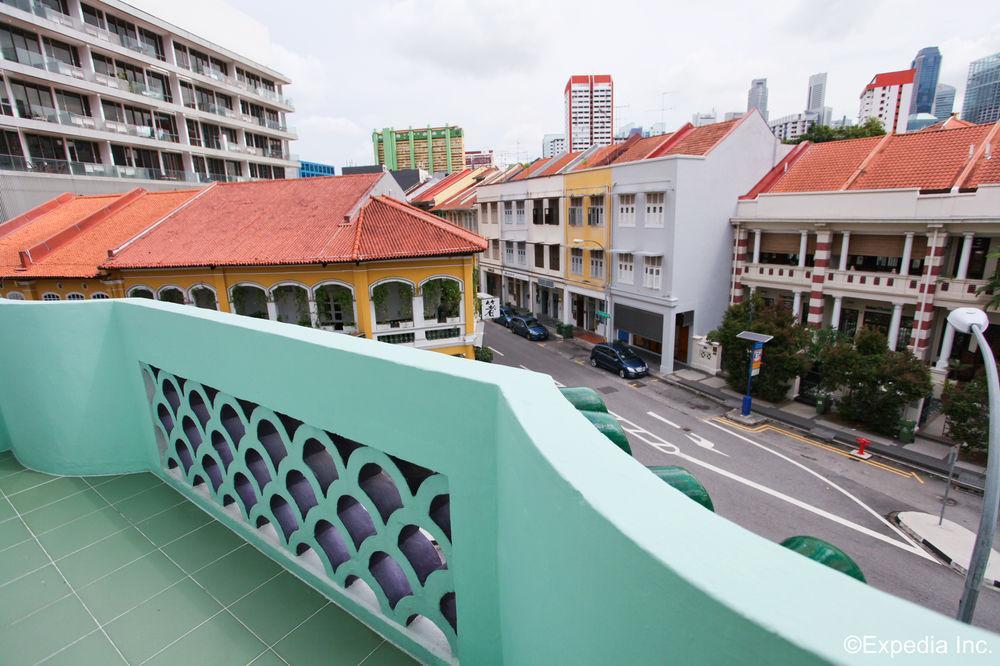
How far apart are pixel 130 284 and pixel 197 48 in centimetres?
2668

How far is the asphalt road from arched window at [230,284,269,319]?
15588 mm

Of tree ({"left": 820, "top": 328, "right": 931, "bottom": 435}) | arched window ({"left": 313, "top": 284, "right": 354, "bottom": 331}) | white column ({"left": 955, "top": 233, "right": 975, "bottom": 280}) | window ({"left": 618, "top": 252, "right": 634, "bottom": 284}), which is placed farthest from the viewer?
window ({"left": 618, "top": 252, "right": 634, "bottom": 284})

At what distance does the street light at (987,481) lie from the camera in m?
6.83

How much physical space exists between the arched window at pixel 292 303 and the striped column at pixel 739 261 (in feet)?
67.8

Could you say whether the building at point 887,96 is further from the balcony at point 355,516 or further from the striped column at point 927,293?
the balcony at point 355,516

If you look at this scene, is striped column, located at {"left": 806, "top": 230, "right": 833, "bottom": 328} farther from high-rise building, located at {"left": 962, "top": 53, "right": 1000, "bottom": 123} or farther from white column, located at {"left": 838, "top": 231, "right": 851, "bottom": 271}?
high-rise building, located at {"left": 962, "top": 53, "right": 1000, "bottom": 123}

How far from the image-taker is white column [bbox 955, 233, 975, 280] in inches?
709

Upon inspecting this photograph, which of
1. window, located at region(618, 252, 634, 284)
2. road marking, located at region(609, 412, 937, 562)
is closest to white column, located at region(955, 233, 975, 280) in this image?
road marking, located at region(609, 412, 937, 562)

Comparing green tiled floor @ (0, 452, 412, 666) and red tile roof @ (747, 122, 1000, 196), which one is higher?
red tile roof @ (747, 122, 1000, 196)

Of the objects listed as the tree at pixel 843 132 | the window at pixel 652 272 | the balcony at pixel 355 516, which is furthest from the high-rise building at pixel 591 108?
the balcony at pixel 355 516

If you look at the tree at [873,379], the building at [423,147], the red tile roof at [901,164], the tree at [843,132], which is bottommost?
the tree at [873,379]

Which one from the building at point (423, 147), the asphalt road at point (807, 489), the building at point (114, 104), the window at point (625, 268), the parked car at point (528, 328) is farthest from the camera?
the building at point (423, 147)

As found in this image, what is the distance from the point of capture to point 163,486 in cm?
573

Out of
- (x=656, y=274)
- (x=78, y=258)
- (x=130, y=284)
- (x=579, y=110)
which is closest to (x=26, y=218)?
(x=78, y=258)
